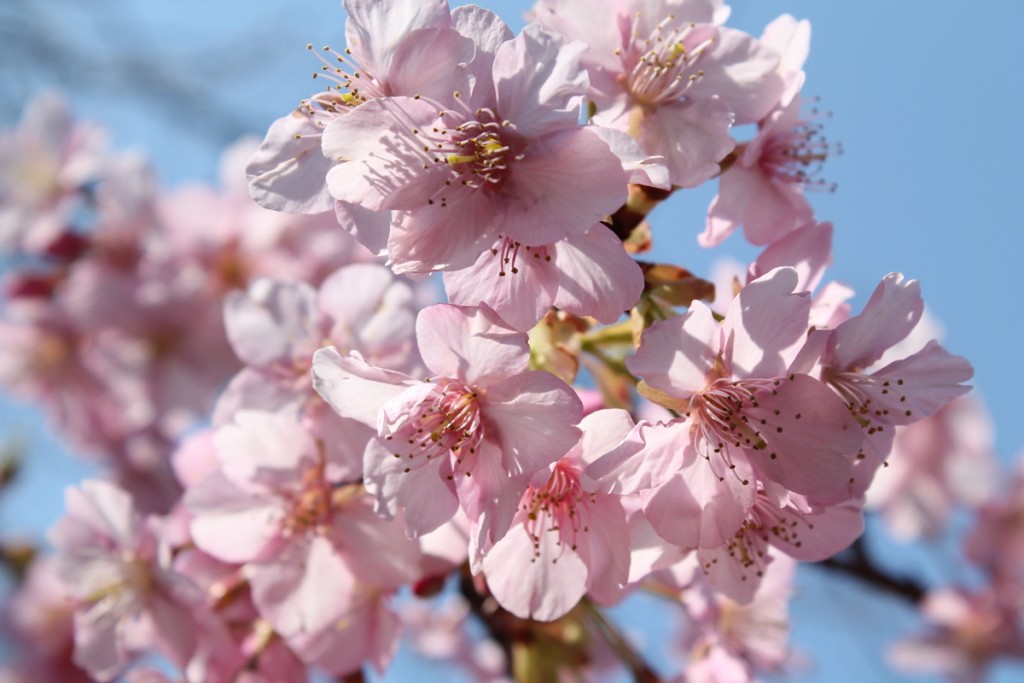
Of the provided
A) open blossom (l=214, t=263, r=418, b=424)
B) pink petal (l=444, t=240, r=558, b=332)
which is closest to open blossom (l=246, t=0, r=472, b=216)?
pink petal (l=444, t=240, r=558, b=332)

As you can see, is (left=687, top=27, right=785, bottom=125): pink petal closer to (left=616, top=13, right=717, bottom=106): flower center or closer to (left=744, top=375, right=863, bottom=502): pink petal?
(left=616, top=13, right=717, bottom=106): flower center

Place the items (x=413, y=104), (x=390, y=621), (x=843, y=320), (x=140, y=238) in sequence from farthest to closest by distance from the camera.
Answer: (x=140, y=238) → (x=390, y=621) → (x=843, y=320) → (x=413, y=104)

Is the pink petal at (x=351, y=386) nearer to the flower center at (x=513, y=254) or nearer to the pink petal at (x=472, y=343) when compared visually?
the pink petal at (x=472, y=343)

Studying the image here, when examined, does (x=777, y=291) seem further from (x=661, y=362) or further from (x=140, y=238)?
(x=140, y=238)

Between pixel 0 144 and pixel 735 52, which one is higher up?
pixel 735 52

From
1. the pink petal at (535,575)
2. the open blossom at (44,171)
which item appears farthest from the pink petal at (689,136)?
the open blossom at (44,171)

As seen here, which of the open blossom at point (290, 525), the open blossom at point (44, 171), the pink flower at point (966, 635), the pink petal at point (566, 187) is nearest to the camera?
the pink petal at point (566, 187)

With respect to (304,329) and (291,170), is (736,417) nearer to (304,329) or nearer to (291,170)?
(291,170)

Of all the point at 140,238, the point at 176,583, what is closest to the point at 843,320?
the point at 176,583
